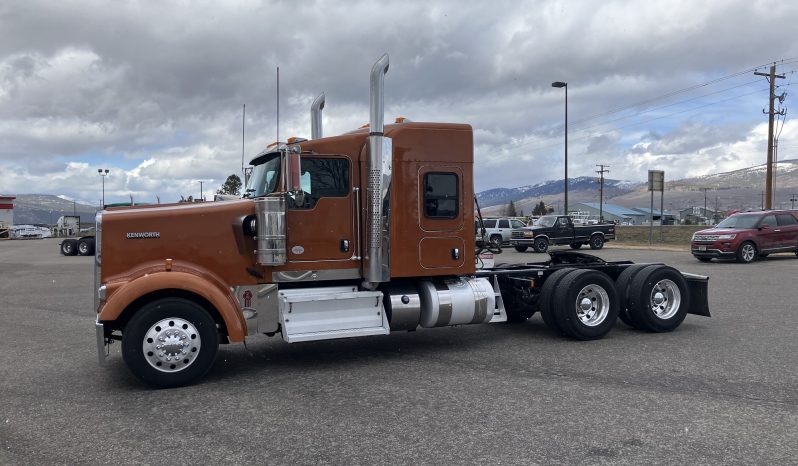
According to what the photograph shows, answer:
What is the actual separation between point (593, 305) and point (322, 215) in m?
3.88

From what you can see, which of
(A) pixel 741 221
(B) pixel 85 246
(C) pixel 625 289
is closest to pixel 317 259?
(C) pixel 625 289

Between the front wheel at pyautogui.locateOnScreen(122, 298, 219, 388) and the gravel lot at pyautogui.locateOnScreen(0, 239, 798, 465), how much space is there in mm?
183

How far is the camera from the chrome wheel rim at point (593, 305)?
8.09 m

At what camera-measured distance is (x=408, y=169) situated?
707 centimetres

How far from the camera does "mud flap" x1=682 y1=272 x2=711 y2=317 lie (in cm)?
872

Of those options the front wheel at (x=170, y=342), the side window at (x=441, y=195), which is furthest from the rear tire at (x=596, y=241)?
the front wheel at (x=170, y=342)

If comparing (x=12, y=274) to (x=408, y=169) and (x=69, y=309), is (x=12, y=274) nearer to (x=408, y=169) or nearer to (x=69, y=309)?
(x=69, y=309)

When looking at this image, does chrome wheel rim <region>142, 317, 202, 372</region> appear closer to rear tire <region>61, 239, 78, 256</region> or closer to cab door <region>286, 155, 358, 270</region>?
cab door <region>286, 155, 358, 270</region>

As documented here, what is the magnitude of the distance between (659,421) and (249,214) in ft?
14.5

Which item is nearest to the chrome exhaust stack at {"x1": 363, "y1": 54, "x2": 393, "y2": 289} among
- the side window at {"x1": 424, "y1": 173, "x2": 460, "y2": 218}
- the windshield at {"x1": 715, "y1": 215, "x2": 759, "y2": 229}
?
the side window at {"x1": 424, "y1": 173, "x2": 460, "y2": 218}

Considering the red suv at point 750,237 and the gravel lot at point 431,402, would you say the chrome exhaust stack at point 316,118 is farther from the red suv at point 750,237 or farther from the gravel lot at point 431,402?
the red suv at point 750,237

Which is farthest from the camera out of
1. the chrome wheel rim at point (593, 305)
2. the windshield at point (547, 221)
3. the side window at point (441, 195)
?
the windshield at point (547, 221)

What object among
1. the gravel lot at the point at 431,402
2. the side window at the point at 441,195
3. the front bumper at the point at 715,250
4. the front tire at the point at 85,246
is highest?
the side window at the point at 441,195

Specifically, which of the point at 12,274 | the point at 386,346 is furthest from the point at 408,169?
the point at 12,274
